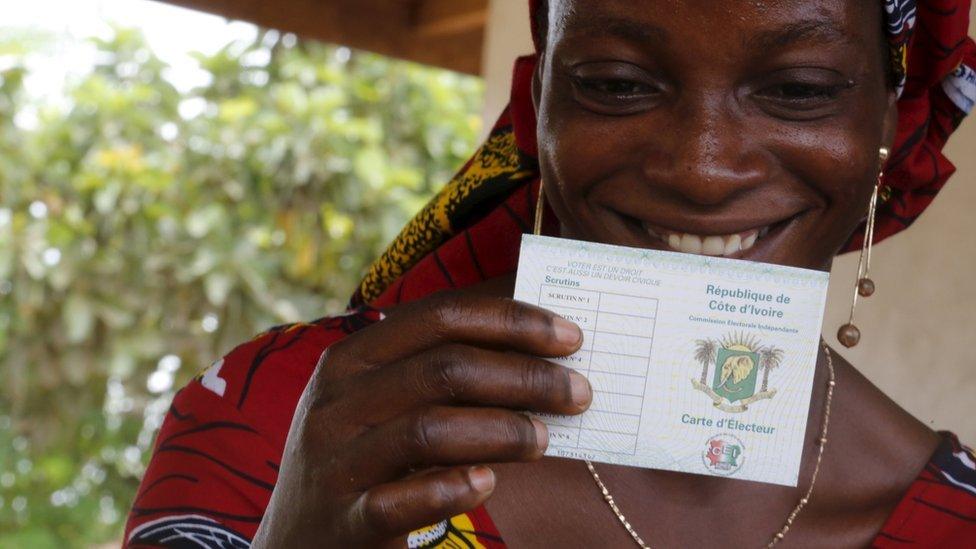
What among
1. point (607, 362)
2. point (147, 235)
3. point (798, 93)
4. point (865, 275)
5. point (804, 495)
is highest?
point (798, 93)

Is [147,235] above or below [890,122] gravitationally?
below

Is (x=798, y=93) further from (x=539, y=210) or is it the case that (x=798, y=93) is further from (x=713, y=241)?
(x=539, y=210)

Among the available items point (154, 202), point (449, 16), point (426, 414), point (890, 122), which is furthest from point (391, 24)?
point (426, 414)

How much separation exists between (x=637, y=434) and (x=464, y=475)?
24cm

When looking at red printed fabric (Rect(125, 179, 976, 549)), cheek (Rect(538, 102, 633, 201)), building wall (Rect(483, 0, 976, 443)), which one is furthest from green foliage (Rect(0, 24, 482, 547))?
cheek (Rect(538, 102, 633, 201))

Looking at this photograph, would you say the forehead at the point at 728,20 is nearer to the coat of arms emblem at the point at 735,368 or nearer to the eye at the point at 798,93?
the eye at the point at 798,93

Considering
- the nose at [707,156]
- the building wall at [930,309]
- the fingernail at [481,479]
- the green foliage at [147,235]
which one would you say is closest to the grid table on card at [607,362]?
the fingernail at [481,479]

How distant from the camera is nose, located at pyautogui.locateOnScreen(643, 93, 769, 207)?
4.92 feet

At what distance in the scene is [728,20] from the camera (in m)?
1.49

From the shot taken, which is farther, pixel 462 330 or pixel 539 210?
pixel 539 210

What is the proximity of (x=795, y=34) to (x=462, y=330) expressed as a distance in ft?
2.15

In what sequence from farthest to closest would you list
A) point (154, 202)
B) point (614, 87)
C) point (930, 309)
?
point (154, 202) → point (930, 309) → point (614, 87)

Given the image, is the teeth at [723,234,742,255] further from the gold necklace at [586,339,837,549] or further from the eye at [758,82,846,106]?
the gold necklace at [586,339,837,549]

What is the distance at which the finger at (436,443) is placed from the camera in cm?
117
